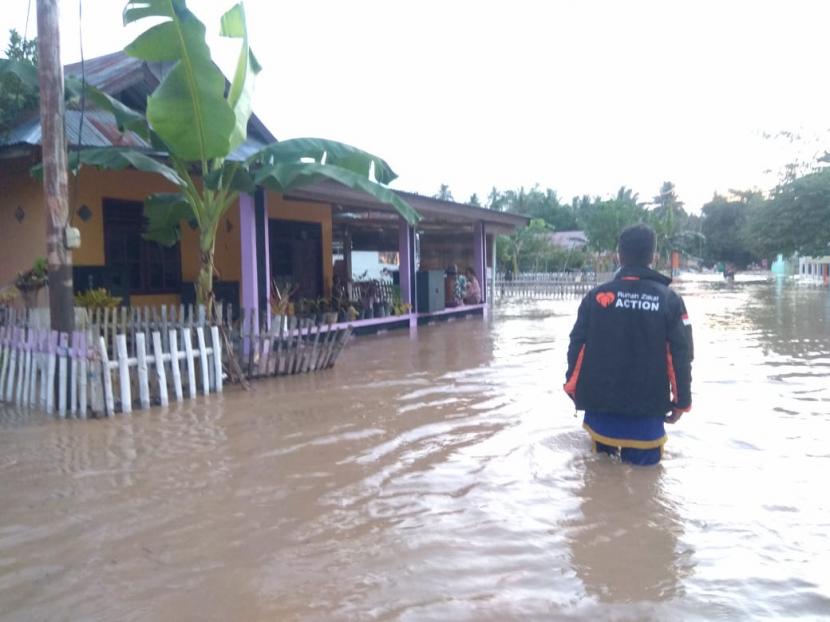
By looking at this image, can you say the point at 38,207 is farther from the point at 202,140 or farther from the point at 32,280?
the point at 202,140

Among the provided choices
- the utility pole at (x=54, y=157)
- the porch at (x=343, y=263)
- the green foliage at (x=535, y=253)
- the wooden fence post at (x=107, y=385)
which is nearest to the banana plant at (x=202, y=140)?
the utility pole at (x=54, y=157)

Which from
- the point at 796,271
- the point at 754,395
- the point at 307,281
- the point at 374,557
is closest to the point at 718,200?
the point at 796,271

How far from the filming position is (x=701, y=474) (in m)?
5.48

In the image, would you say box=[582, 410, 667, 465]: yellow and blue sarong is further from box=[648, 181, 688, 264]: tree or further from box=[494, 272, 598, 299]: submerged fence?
box=[494, 272, 598, 299]: submerged fence

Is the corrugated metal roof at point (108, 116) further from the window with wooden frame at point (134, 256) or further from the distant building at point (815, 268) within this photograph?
the distant building at point (815, 268)

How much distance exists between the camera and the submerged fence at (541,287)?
34.2 meters

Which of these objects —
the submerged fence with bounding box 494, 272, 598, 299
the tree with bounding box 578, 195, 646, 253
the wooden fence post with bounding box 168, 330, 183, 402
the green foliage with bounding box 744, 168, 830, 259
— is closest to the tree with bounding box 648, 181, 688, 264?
the tree with bounding box 578, 195, 646, 253

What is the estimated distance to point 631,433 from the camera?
5.27m

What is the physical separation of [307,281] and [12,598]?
557 inches

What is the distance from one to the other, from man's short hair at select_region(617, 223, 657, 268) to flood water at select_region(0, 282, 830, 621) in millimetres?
1574

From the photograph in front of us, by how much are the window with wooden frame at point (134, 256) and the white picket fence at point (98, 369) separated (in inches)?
173

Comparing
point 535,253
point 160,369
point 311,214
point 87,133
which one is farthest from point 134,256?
point 535,253

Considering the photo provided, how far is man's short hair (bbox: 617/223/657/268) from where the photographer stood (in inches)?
202

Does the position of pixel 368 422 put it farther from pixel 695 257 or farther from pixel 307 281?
pixel 695 257
